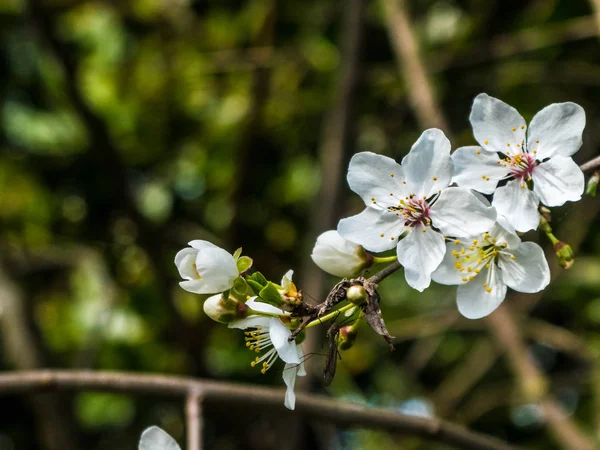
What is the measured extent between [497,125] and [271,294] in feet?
1.13

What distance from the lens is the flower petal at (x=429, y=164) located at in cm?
78

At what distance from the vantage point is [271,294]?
74cm

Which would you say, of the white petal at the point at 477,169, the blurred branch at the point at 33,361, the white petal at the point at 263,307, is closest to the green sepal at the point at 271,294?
the white petal at the point at 263,307

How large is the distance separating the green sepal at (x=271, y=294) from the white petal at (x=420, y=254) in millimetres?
130

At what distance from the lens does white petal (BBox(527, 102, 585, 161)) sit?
2.65 feet

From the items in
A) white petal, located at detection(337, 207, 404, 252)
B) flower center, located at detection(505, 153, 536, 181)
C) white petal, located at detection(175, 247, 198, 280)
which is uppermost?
flower center, located at detection(505, 153, 536, 181)

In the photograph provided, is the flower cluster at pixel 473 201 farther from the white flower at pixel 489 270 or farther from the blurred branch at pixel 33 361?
the blurred branch at pixel 33 361

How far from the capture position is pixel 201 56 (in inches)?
94.6

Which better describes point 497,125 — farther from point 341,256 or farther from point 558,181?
point 341,256

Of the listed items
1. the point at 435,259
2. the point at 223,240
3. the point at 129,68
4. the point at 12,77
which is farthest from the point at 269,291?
the point at 12,77

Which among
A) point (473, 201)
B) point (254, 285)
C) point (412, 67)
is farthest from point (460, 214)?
point (412, 67)

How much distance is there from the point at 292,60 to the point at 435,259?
168 cm

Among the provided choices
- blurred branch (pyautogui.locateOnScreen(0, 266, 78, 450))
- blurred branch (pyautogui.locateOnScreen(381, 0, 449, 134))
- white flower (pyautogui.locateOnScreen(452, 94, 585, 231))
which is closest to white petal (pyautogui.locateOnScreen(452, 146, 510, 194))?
white flower (pyautogui.locateOnScreen(452, 94, 585, 231))

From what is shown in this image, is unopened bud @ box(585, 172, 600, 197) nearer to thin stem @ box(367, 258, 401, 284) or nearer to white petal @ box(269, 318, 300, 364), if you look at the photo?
thin stem @ box(367, 258, 401, 284)
